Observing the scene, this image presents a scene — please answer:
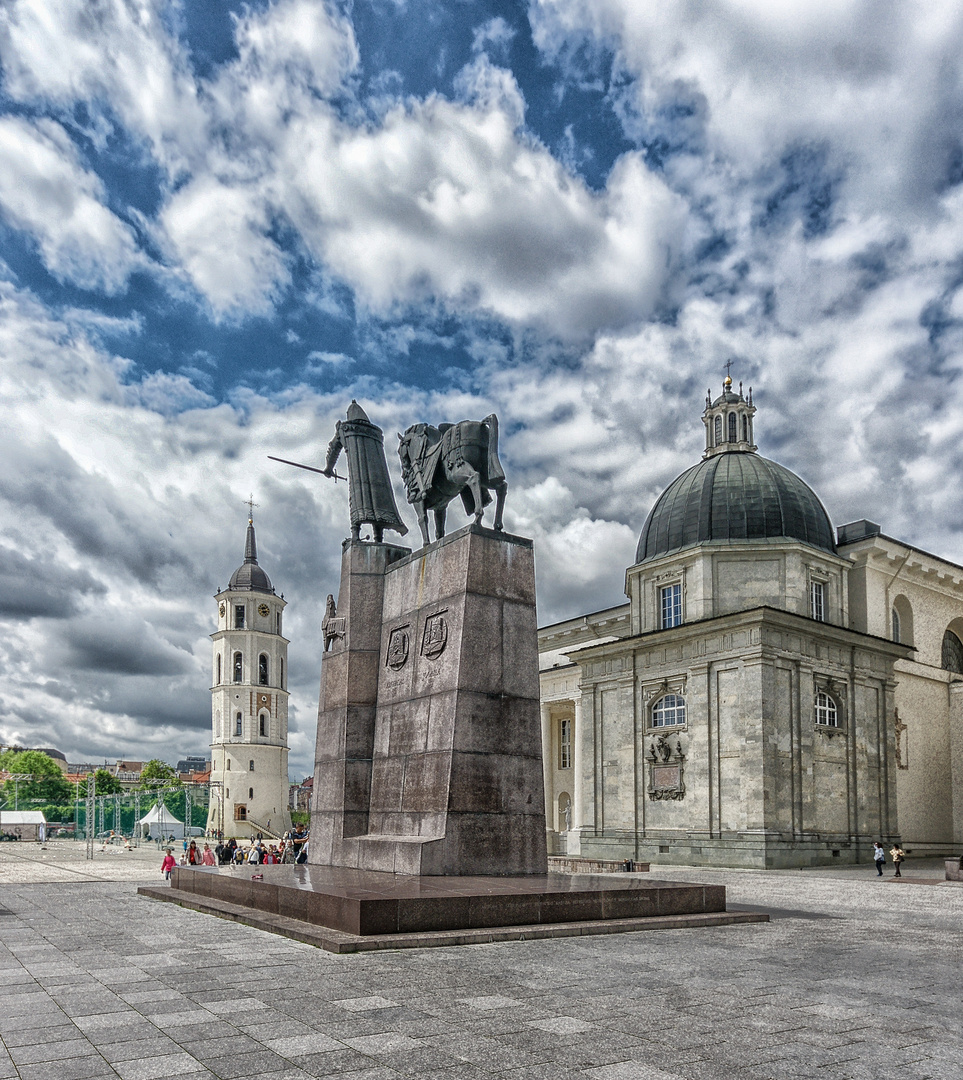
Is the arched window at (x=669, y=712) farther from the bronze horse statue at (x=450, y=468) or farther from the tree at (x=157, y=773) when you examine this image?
the tree at (x=157, y=773)

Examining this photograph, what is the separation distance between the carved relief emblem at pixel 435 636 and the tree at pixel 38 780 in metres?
136

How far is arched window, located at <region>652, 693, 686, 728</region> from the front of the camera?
44031mm

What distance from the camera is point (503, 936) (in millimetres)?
12422

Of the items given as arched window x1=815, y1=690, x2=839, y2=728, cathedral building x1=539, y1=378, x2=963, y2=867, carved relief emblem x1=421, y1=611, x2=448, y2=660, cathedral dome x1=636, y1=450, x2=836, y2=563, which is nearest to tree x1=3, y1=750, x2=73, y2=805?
cathedral building x1=539, y1=378, x2=963, y2=867

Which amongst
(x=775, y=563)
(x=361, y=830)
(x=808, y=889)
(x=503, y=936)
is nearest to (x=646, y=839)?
(x=775, y=563)

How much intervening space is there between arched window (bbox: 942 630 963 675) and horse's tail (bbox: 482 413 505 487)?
42272 millimetres

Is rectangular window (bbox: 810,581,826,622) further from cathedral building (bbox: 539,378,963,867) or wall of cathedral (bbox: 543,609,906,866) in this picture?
wall of cathedral (bbox: 543,609,906,866)

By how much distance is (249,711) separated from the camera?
108875 mm

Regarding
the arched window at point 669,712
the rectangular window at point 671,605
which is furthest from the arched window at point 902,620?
the arched window at point 669,712

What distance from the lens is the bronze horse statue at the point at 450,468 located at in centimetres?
1783

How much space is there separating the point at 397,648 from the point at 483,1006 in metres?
10.2

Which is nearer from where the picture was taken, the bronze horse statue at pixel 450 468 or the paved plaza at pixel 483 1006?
the paved plaza at pixel 483 1006

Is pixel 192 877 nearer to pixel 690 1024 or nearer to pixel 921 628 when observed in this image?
pixel 690 1024

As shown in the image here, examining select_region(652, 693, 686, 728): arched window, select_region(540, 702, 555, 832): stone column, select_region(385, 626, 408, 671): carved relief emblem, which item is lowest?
select_region(540, 702, 555, 832): stone column
